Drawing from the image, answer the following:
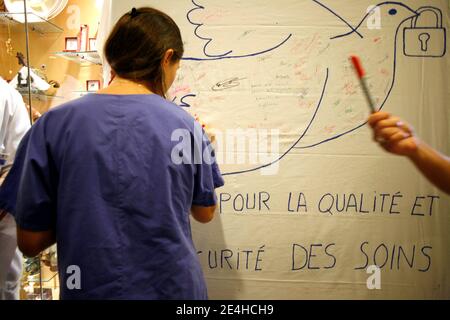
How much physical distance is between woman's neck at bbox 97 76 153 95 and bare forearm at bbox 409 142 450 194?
576 millimetres

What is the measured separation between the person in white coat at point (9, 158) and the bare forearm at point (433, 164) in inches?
41.4

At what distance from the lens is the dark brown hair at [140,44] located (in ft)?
2.27

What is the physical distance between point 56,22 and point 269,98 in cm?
159

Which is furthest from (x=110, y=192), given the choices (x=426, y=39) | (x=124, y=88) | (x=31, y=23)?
(x=31, y=23)

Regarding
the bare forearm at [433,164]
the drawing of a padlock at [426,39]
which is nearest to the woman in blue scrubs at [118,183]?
the bare forearm at [433,164]

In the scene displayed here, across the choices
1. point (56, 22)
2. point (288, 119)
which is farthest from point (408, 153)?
point (56, 22)

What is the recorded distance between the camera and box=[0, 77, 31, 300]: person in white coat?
956 mm

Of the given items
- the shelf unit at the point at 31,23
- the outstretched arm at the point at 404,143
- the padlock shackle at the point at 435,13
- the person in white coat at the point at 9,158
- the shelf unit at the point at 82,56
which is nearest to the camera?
the outstretched arm at the point at 404,143

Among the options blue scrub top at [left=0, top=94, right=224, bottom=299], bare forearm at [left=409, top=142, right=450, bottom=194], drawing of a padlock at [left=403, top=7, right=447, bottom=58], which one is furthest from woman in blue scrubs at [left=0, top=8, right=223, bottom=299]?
drawing of a padlock at [left=403, top=7, right=447, bottom=58]

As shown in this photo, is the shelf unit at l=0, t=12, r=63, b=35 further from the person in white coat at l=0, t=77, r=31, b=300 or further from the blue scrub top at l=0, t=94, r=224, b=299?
the blue scrub top at l=0, t=94, r=224, b=299

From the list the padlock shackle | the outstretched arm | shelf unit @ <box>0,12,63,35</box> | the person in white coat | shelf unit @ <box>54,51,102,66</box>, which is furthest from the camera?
shelf unit @ <box>54,51,102,66</box>

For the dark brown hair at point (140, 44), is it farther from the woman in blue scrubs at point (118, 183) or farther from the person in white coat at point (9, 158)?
the person in white coat at point (9, 158)

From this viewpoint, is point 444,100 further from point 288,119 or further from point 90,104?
point 90,104

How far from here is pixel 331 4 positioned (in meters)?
1.16
